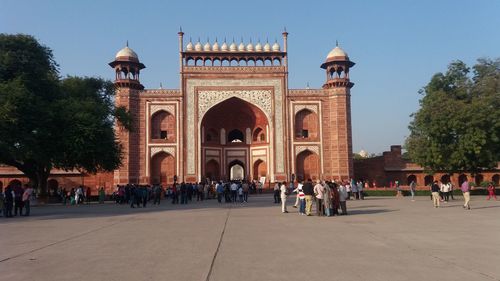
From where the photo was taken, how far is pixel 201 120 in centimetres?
3891

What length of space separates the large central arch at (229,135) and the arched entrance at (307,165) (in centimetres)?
317

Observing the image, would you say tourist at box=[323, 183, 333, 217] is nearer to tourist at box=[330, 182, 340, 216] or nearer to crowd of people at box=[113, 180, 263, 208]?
tourist at box=[330, 182, 340, 216]

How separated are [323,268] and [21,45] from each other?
74.8 ft

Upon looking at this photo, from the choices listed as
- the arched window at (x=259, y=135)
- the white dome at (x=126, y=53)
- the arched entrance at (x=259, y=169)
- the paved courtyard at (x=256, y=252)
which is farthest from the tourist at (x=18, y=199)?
the arched window at (x=259, y=135)

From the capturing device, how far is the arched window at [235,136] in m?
43.9

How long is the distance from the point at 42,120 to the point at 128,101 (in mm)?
15263

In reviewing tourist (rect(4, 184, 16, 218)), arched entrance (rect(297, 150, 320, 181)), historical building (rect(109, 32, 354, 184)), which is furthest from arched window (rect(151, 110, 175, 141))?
tourist (rect(4, 184, 16, 218))

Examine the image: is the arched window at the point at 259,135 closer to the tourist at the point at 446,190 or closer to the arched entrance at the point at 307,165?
the arched entrance at the point at 307,165

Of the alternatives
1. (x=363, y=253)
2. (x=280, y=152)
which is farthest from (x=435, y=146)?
(x=363, y=253)

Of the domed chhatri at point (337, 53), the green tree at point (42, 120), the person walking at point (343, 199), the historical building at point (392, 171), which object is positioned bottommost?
the person walking at point (343, 199)

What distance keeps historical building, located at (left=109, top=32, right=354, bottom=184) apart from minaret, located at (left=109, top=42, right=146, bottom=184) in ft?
0.27

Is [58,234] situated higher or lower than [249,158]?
lower

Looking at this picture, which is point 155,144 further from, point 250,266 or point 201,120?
point 250,266

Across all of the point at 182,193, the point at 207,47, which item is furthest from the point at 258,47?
the point at 182,193
